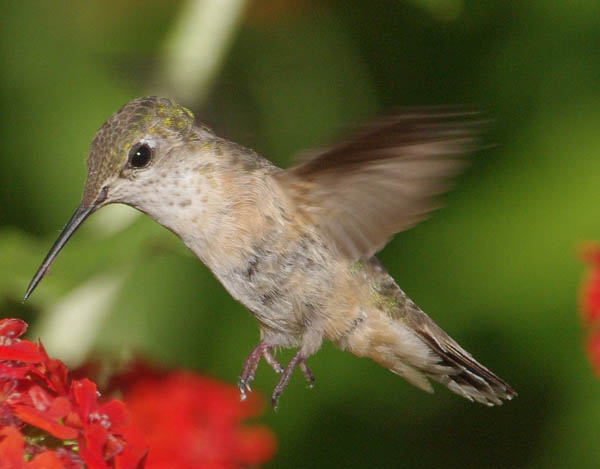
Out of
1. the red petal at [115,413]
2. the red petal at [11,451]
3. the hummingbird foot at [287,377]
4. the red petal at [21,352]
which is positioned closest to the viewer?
the red petal at [11,451]

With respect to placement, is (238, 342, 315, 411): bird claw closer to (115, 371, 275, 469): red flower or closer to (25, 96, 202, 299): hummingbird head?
(115, 371, 275, 469): red flower

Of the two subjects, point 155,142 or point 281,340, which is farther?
point 281,340

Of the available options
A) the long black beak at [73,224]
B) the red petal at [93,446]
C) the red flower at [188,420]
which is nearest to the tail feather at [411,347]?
the red flower at [188,420]

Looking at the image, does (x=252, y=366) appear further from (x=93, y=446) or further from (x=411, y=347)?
(x=93, y=446)

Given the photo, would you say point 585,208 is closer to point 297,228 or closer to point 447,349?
point 447,349

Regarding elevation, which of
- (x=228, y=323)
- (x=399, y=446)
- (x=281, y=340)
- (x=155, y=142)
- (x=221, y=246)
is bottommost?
(x=399, y=446)

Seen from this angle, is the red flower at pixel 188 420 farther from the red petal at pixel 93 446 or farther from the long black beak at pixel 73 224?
the red petal at pixel 93 446

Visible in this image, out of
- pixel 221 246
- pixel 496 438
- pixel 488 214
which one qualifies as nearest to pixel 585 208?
pixel 488 214
